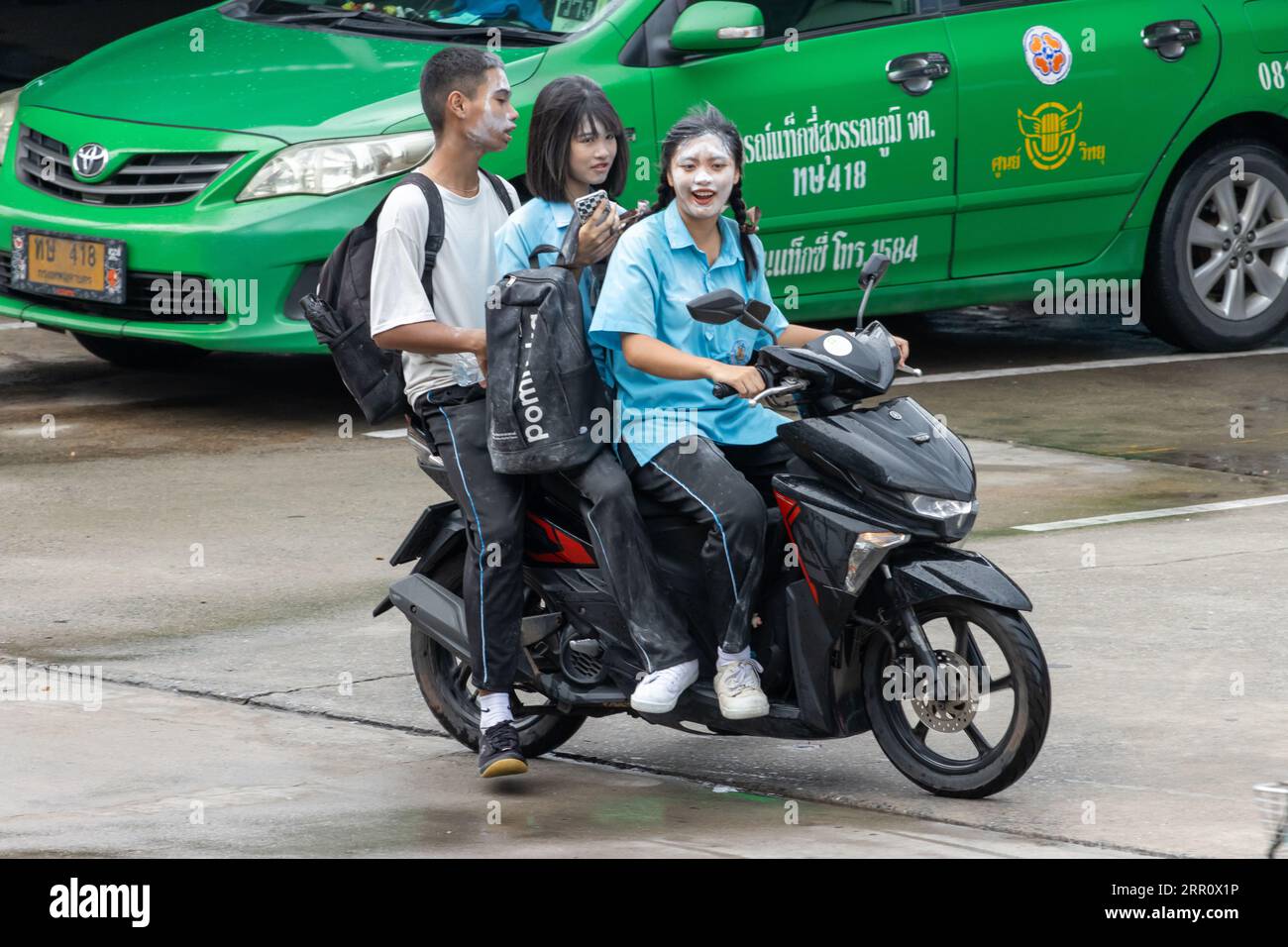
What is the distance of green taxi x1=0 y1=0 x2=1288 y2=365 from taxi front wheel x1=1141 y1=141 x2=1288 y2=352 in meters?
0.01

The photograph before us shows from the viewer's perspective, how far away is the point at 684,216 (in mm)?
5410

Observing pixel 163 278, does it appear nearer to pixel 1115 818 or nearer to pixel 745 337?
pixel 745 337

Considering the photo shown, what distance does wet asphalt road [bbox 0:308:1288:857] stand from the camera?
5152 mm

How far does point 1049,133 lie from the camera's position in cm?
1013

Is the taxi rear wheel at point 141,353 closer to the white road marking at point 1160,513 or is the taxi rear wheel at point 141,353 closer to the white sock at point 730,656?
the white road marking at point 1160,513

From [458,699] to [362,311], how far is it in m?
0.99

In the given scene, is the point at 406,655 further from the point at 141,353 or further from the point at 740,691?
the point at 141,353

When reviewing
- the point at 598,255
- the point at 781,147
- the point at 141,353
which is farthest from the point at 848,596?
the point at 141,353

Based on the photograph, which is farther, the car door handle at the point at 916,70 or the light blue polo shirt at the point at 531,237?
the car door handle at the point at 916,70

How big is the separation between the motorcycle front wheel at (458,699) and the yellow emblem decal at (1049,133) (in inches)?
193

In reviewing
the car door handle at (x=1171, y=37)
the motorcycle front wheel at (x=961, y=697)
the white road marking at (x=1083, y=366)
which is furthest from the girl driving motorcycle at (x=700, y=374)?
the car door handle at (x=1171, y=37)

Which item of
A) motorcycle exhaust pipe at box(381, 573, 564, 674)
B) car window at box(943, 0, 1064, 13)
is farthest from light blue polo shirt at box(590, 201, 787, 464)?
car window at box(943, 0, 1064, 13)

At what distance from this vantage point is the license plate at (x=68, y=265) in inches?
362

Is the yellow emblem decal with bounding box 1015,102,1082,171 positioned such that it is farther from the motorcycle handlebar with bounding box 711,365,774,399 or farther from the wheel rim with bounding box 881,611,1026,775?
the motorcycle handlebar with bounding box 711,365,774,399
